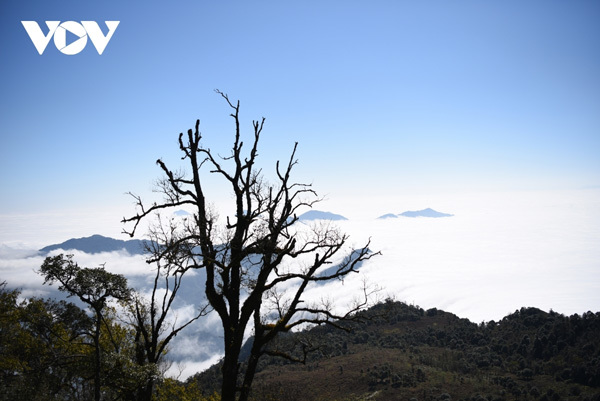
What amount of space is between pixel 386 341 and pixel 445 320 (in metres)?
28.0

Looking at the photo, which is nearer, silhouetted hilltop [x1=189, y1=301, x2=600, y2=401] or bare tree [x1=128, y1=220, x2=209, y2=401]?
bare tree [x1=128, y1=220, x2=209, y2=401]

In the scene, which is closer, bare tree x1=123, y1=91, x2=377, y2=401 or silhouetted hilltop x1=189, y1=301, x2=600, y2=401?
bare tree x1=123, y1=91, x2=377, y2=401

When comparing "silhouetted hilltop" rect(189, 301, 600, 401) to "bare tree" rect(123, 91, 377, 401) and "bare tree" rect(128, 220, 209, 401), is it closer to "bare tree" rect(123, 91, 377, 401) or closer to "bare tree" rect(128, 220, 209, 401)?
"bare tree" rect(128, 220, 209, 401)

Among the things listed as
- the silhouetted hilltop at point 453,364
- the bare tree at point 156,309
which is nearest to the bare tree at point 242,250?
the bare tree at point 156,309

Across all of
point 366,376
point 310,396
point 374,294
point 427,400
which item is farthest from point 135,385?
point 366,376

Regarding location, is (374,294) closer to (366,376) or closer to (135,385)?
(135,385)

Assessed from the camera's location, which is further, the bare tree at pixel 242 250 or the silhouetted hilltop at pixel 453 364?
the silhouetted hilltop at pixel 453 364

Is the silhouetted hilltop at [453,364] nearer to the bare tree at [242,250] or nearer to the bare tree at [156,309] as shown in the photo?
the bare tree at [156,309]

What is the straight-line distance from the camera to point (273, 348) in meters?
Result: 11.8

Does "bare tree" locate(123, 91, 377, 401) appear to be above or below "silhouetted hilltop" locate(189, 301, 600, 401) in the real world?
above

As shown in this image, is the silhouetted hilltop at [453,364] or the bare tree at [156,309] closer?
the bare tree at [156,309]

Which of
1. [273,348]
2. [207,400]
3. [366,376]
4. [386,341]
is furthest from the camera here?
[386,341]

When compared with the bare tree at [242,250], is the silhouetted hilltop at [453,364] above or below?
below

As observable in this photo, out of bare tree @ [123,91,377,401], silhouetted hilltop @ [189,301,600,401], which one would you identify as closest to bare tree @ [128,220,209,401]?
bare tree @ [123,91,377,401]
